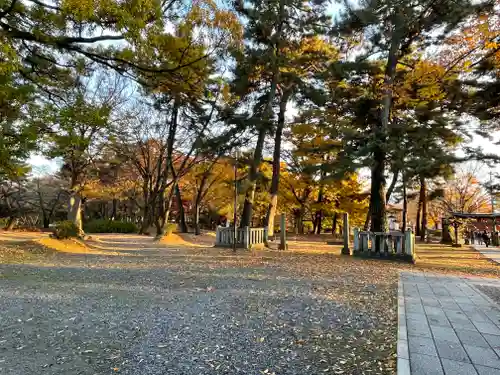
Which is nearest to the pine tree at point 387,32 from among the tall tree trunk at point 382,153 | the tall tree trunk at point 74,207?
the tall tree trunk at point 382,153

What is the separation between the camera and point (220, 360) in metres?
2.34

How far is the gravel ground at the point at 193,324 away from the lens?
2285 millimetres

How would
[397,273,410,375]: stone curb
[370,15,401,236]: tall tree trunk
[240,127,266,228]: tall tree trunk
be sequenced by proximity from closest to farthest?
[397,273,410,375]: stone curb < [370,15,401,236]: tall tree trunk < [240,127,266,228]: tall tree trunk

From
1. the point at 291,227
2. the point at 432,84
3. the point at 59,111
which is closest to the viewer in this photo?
the point at 59,111

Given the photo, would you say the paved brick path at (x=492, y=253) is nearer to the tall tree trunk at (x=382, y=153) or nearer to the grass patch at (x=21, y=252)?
the tall tree trunk at (x=382, y=153)

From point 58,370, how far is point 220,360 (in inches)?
42.9

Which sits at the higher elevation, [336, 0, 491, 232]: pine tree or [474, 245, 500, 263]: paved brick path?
[336, 0, 491, 232]: pine tree

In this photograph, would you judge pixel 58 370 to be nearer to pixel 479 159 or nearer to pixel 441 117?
pixel 479 159

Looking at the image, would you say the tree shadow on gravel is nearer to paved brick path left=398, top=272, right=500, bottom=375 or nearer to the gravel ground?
the gravel ground

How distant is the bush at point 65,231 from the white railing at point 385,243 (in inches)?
377

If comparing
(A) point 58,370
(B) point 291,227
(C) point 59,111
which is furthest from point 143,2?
(B) point 291,227

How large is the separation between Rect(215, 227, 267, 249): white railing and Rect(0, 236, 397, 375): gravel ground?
5.31m

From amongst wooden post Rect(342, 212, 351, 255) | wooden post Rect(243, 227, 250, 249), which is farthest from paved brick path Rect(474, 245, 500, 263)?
wooden post Rect(243, 227, 250, 249)

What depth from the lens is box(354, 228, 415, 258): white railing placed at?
8.60 metres
